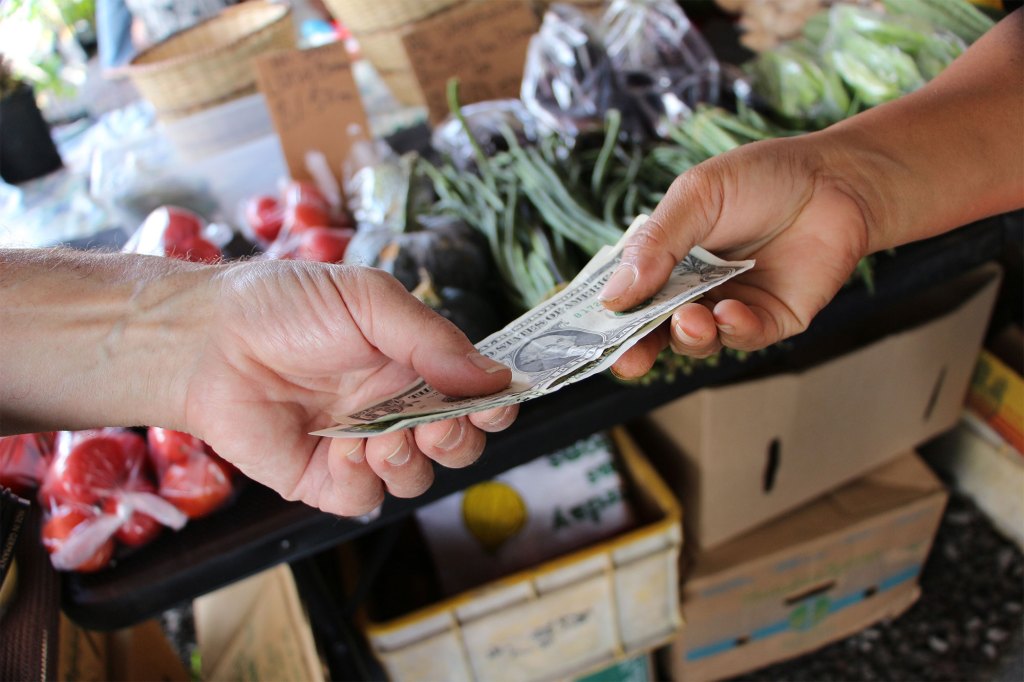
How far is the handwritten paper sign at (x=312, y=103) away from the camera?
1.69 metres

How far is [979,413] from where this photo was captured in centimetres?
184

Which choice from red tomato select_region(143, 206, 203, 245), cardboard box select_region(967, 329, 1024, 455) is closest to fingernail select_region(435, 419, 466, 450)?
red tomato select_region(143, 206, 203, 245)

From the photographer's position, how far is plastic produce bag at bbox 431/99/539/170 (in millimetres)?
1593

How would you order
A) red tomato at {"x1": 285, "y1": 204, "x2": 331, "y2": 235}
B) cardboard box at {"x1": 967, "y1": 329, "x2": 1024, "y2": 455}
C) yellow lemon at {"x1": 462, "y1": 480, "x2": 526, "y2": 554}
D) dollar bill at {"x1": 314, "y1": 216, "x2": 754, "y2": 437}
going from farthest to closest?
cardboard box at {"x1": 967, "y1": 329, "x2": 1024, "y2": 455}
red tomato at {"x1": 285, "y1": 204, "x2": 331, "y2": 235}
yellow lemon at {"x1": 462, "y1": 480, "x2": 526, "y2": 554}
dollar bill at {"x1": 314, "y1": 216, "x2": 754, "y2": 437}

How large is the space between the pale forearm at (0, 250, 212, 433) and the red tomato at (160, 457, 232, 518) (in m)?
0.13

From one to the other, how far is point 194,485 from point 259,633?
417 mm

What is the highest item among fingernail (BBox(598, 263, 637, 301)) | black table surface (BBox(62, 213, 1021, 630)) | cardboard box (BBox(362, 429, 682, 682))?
fingernail (BBox(598, 263, 637, 301))

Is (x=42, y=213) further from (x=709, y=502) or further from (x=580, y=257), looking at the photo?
(x=709, y=502)

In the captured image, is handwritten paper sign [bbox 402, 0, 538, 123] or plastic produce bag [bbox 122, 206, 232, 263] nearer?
plastic produce bag [bbox 122, 206, 232, 263]

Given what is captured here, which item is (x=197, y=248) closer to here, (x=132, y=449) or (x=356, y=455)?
(x=132, y=449)

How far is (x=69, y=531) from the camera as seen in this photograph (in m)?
0.99

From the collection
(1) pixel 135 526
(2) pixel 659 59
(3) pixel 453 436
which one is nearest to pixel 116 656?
(1) pixel 135 526

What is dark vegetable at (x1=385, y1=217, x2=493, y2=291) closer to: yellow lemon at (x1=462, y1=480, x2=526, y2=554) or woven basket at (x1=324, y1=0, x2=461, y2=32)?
yellow lemon at (x1=462, y1=480, x2=526, y2=554)

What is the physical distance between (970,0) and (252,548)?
173cm
